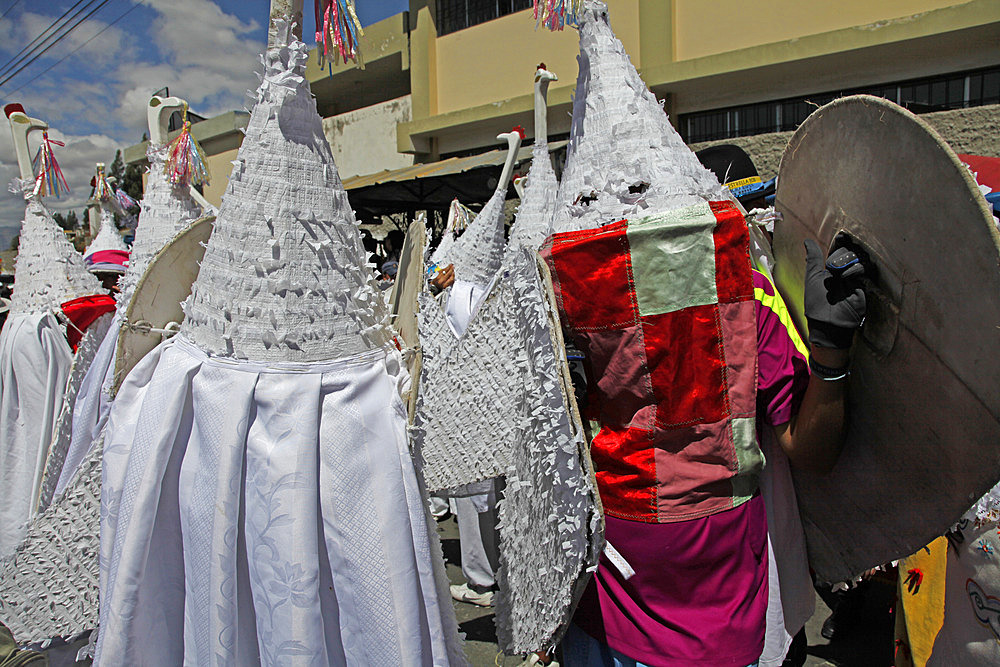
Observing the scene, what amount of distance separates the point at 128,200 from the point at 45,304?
7.29 feet

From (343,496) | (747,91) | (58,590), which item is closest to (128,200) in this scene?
(58,590)

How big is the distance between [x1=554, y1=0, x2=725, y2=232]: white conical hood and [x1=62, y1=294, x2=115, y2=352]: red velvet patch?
8.28 feet

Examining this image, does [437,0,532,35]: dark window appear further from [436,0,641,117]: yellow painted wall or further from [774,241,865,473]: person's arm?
[774,241,865,473]: person's arm

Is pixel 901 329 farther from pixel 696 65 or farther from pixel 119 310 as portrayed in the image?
pixel 696 65

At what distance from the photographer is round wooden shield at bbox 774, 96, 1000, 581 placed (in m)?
0.98

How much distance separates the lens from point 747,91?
28.0 ft

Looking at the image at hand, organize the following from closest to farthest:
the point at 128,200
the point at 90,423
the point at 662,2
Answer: the point at 90,423
the point at 128,200
the point at 662,2

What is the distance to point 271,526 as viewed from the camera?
105 centimetres

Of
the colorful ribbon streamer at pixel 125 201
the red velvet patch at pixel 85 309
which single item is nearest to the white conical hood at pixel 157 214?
the red velvet patch at pixel 85 309

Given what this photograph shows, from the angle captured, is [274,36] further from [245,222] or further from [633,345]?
[633,345]

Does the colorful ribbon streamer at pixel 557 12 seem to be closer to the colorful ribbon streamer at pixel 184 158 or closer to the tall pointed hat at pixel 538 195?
the colorful ribbon streamer at pixel 184 158

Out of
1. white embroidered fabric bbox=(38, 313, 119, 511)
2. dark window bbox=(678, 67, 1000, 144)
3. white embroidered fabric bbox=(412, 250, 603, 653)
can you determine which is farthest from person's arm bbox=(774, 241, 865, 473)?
dark window bbox=(678, 67, 1000, 144)

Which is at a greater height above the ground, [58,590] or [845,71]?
[845,71]

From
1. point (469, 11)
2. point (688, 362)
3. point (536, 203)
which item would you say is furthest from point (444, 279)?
point (469, 11)
